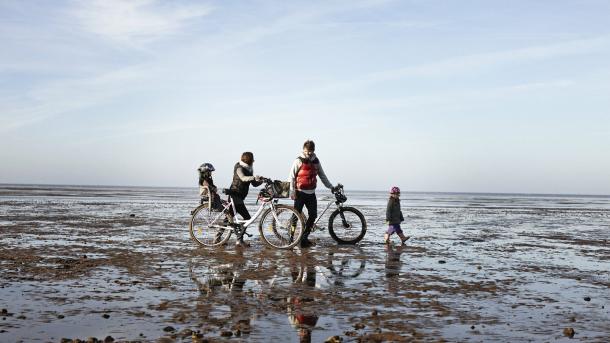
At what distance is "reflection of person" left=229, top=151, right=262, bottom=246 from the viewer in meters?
12.9

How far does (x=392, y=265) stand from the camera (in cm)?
1038

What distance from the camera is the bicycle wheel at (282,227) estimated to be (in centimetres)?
1250

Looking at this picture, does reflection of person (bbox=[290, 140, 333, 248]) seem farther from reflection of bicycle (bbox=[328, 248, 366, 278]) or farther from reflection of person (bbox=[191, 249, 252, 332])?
reflection of person (bbox=[191, 249, 252, 332])

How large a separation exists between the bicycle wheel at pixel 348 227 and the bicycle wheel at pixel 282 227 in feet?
5.45

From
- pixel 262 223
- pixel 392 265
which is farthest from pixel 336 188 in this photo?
pixel 392 265

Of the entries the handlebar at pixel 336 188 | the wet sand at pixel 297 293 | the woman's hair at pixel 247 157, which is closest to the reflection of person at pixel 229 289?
the wet sand at pixel 297 293

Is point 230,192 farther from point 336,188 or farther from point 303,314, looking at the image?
point 303,314

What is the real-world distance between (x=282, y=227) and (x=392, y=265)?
3.29 meters

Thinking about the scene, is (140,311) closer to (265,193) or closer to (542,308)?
(542,308)

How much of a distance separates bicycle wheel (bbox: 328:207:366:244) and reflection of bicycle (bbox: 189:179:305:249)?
1711 mm

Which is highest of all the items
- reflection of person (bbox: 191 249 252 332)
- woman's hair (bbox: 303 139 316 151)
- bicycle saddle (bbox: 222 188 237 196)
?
woman's hair (bbox: 303 139 316 151)

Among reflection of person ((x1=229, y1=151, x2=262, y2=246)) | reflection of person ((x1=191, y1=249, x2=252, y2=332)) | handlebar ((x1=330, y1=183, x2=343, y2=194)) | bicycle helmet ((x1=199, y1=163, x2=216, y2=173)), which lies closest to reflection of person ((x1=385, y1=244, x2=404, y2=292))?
handlebar ((x1=330, y1=183, x2=343, y2=194))

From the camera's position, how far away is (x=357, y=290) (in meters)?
7.70

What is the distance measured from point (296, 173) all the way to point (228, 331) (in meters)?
7.87
